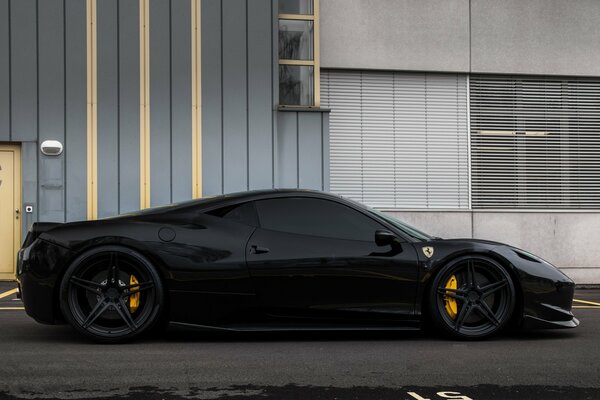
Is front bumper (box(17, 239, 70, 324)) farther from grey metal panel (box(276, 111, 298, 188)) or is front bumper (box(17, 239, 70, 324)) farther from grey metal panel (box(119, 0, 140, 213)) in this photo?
grey metal panel (box(276, 111, 298, 188))

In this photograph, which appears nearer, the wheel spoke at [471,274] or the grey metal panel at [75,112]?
the wheel spoke at [471,274]

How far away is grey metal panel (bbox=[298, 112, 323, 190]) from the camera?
11.9m

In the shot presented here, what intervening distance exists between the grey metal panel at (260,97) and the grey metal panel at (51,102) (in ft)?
9.19

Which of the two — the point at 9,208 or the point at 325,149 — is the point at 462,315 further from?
the point at 9,208

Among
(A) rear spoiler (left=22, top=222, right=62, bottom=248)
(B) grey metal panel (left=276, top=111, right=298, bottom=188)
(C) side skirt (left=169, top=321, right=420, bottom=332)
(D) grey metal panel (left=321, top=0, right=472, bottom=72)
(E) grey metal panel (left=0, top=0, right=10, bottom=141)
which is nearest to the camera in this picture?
(C) side skirt (left=169, top=321, right=420, bottom=332)

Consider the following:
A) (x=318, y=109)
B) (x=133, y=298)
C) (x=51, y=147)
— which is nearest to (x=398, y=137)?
(x=318, y=109)

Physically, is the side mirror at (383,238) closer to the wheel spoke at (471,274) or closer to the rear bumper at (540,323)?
the wheel spoke at (471,274)

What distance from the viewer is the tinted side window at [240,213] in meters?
5.74

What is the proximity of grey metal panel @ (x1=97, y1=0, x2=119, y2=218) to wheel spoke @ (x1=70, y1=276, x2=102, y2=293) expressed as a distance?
6.08 metres

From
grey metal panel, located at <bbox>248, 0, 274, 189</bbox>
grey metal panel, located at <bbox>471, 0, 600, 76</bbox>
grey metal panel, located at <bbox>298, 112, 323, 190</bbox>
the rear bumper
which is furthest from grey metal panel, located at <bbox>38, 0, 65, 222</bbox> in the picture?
the rear bumper

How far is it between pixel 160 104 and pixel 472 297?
7.15 meters

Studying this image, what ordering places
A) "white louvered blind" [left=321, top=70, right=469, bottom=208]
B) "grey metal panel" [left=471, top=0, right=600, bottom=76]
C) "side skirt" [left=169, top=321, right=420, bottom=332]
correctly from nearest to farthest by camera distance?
"side skirt" [left=169, top=321, right=420, bottom=332]
"white louvered blind" [left=321, top=70, right=469, bottom=208]
"grey metal panel" [left=471, top=0, right=600, bottom=76]

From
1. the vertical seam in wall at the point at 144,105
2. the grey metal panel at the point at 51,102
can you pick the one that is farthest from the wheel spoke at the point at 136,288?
the grey metal panel at the point at 51,102

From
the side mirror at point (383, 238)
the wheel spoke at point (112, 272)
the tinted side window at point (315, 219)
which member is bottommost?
the wheel spoke at point (112, 272)
